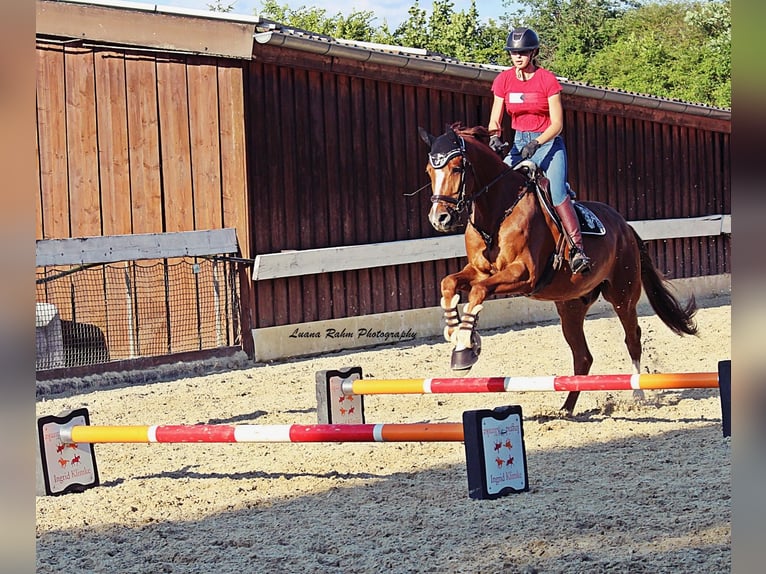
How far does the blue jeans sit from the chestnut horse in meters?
0.10

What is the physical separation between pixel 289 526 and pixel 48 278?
6.08 meters

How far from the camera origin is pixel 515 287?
639 cm

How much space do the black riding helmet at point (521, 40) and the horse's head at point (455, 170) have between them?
60cm

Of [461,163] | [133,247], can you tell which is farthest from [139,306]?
[461,163]

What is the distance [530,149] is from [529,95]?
381mm

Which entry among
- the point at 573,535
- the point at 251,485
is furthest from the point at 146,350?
the point at 573,535

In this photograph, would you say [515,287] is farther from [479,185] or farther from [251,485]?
[251,485]

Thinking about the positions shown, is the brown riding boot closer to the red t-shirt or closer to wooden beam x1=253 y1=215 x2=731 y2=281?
the red t-shirt

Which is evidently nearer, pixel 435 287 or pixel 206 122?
pixel 206 122

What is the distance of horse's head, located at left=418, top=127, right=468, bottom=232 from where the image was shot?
578 cm

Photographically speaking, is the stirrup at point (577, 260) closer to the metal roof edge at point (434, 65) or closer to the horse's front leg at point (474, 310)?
the horse's front leg at point (474, 310)

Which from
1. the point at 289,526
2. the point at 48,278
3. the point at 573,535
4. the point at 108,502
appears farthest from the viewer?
the point at 48,278

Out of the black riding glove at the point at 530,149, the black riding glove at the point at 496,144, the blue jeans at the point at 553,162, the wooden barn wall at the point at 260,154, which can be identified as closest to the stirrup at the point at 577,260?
the blue jeans at the point at 553,162
